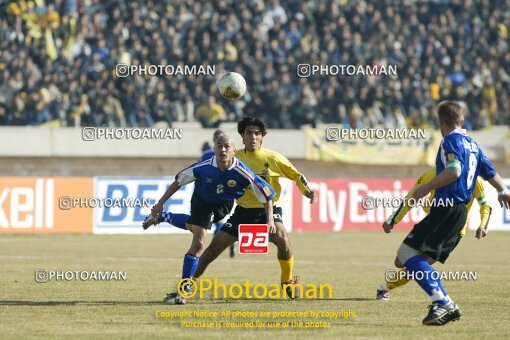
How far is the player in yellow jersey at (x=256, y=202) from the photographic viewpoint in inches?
498

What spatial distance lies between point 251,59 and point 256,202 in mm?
19589

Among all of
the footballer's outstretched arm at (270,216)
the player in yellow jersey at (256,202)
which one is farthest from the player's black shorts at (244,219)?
the footballer's outstretched arm at (270,216)

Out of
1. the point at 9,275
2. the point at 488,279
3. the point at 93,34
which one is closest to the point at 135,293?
the point at 9,275

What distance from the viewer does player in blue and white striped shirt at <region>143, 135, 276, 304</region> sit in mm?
12023

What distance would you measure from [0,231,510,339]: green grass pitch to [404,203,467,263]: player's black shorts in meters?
0.78

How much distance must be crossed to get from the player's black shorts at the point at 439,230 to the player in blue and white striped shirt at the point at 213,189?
233 centimetres

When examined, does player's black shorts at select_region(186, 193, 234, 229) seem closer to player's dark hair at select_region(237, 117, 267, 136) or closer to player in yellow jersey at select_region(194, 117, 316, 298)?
player in yellow jersey at select_region(194, 117, 316, 298)

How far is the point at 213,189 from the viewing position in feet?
40.5

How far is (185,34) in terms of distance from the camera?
3212 cm

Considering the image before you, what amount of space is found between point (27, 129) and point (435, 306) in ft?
66.9

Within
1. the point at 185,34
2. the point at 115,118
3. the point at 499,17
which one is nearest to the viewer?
the point at 115,118

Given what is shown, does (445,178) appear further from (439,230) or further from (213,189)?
(213,189)

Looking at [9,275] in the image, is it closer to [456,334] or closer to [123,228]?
[456,334]

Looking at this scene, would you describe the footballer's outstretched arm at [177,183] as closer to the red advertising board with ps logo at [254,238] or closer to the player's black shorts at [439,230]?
the red advertising board with ps logo at [254,238]
